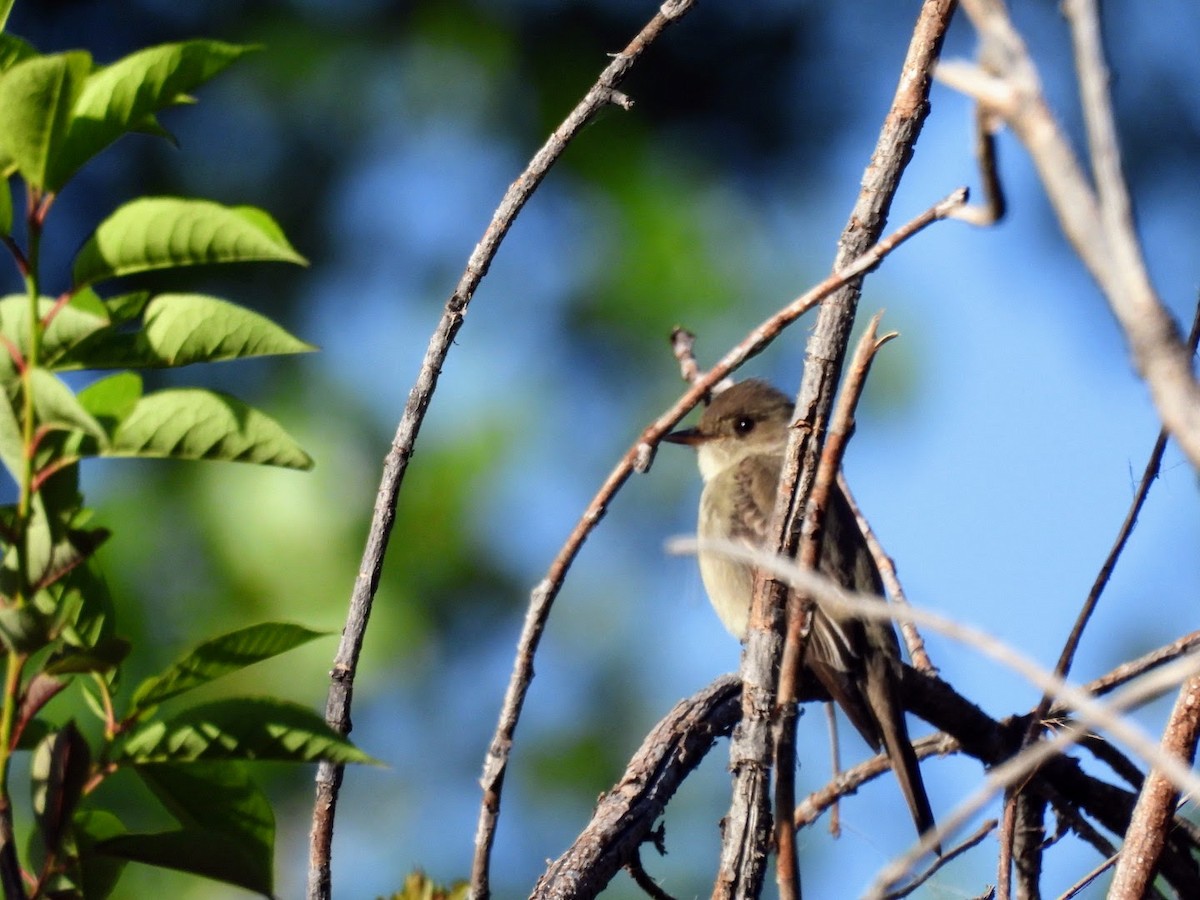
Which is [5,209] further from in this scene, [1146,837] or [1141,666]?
[1141,666]

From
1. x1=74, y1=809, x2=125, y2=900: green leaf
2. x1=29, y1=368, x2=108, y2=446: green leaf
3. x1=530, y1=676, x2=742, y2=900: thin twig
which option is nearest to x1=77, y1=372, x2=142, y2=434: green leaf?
x1=29, y1=368, x2=108, y2=446: green leaf

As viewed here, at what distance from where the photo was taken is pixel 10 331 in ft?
3.95

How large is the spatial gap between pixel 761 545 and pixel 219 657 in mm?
3085

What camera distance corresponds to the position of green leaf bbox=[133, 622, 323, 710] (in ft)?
4.17

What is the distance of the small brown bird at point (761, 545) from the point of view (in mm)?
3686

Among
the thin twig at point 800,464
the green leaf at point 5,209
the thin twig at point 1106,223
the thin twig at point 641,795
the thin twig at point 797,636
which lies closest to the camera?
the thin twig at point 1106,223

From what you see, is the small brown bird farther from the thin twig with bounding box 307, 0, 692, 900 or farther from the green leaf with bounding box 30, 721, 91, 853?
the green leaf with bounding box 30, 721, 91, 853

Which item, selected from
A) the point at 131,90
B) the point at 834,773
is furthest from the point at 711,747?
the point at 131,90

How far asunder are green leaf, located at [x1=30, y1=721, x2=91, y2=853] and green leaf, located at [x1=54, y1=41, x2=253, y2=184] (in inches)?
18.4

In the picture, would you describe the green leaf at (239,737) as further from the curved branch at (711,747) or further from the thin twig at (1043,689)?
the curved branch at (711,747)

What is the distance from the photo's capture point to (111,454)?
1.21m

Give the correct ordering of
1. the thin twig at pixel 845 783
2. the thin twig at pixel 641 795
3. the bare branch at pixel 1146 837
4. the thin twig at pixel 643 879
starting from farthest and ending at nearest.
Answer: the thin twig at pixel 845 783
the thin twig at pixel 643 879
the thin twig at pixel 641 795
the bare branch at pixel 1146 837

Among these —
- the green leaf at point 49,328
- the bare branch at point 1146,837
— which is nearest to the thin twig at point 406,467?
the green leaf at point 49,328

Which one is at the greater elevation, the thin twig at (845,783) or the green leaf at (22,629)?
the thin twig at (845,783)
